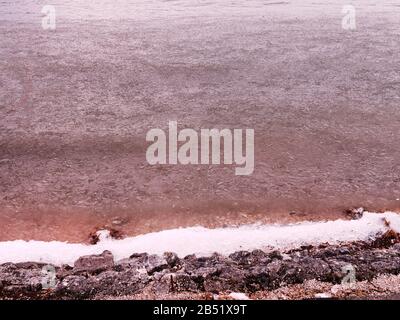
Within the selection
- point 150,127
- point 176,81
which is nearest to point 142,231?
point 150,127

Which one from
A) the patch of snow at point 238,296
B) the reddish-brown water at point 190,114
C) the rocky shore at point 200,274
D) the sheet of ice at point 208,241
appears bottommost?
the patch of snow at point 238,296

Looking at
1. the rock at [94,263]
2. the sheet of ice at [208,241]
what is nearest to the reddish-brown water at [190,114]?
the sheet of ice at [208,241]

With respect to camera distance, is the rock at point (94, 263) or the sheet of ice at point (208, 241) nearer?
the rock at point (94, 263)

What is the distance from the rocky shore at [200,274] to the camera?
3.36 metres

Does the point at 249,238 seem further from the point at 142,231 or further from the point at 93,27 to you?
the point at 93,27

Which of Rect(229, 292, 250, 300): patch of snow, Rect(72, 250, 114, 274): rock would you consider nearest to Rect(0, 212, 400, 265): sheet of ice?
Rect(72, 250, 114, 274): rock

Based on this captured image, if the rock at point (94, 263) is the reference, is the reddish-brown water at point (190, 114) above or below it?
above

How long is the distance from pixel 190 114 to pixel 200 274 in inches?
115

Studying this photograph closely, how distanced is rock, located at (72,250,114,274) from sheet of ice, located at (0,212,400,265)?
4.0 inches

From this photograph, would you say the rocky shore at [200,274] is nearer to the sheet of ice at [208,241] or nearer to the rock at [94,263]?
the rock at [94,263]

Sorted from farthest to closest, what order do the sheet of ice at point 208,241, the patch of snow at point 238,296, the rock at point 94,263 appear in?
the sheet of ice at point 208,241
the rock at point 94,263
the patch of snow at point 238,296

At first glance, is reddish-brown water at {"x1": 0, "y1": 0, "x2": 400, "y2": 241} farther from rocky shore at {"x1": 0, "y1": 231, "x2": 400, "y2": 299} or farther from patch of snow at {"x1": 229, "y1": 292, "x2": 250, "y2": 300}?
patch of snow at {"x1": 229, "y1": 292, "x2": 250, "y2": 300}

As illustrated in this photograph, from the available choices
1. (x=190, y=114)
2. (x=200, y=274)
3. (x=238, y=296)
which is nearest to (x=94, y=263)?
(x=200, y=274)

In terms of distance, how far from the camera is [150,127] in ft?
18.5
